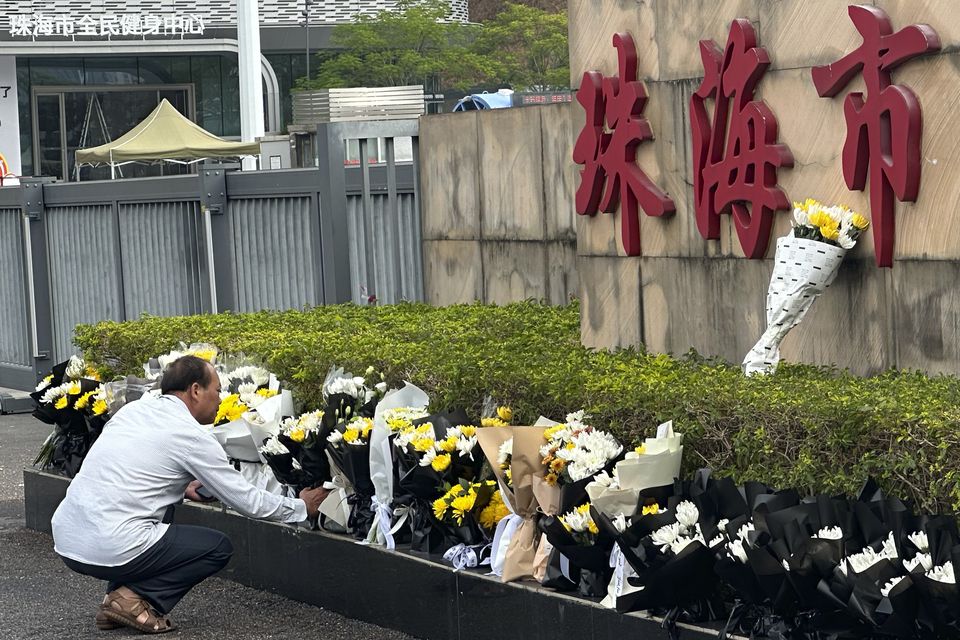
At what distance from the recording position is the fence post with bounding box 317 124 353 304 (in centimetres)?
1038

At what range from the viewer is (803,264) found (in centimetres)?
600

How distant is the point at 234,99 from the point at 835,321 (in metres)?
37.9

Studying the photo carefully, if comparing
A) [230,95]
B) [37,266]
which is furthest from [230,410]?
[230,95]

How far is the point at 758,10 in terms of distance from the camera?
6469 millimetres

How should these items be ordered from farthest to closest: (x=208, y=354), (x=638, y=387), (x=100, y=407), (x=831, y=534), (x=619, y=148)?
(x=100, y=407) → (x=208, y=354) → (x=619, y=148) → (x=638, y=387) → (x=831, y=534)

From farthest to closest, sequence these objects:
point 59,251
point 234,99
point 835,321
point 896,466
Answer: point 234,99 < point 59,251 < point 835,321 < point 896,466

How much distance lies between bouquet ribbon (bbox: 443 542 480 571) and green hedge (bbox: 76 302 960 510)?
58cm

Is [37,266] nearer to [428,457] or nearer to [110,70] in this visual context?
[428,457]

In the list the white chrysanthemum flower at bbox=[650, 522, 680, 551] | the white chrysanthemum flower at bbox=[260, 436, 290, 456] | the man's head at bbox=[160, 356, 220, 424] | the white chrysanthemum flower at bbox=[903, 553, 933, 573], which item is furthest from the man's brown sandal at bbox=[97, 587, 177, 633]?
the white chrysanthemum flower at bbox=[903, 553, 933, 573]

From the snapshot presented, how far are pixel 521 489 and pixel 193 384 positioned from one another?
1660 millimetres

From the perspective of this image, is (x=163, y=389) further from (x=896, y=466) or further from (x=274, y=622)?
(x=896, y=466)

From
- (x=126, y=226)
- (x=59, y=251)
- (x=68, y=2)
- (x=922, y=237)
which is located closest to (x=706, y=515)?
(x=922, y=237)

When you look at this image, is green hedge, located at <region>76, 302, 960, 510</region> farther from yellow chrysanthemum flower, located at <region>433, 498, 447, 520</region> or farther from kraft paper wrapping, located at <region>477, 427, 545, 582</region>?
yellow chrysanthemum flower, located at <region>433, 498, 447, 520</region>

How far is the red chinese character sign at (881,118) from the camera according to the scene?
5609 mm
